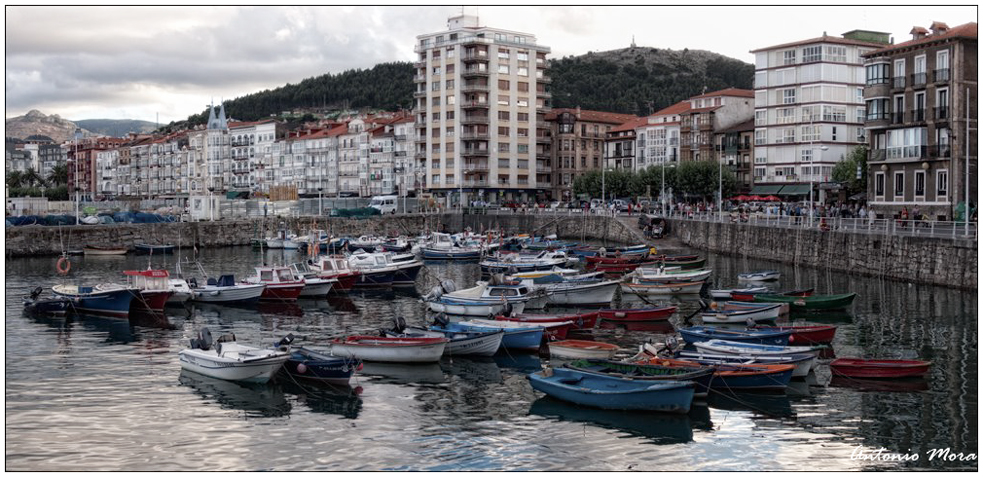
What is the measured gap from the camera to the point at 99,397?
111 feet

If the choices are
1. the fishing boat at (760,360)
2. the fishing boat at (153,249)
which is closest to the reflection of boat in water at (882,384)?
the fishing boat at (760,360)

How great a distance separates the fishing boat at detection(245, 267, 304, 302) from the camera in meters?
59.5

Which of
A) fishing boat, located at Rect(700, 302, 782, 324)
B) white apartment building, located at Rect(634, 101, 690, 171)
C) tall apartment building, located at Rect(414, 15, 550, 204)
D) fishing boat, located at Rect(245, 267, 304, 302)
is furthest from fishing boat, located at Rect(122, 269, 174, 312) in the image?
white apartment building, located at Rect(634, 101, 690, 171)

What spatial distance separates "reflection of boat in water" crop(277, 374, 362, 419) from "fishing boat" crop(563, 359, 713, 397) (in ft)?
22.5

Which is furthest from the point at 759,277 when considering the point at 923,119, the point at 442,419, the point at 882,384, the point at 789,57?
the point at 789,57

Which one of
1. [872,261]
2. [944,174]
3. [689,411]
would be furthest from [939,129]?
[689,411]

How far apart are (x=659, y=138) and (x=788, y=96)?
30.6 metres

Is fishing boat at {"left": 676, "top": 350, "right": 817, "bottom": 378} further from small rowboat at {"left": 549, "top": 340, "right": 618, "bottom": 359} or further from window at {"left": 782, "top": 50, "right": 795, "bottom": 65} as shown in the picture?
window at {"left": 782, "top": 50, "right": 795, "bottom": 65}

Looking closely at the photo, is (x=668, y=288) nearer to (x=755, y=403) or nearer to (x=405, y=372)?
(x=405, y=372)

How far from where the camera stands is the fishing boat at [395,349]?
38.7 metres

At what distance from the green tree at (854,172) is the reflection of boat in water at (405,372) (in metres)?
68.6

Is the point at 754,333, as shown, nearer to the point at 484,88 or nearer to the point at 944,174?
the point at 944,174

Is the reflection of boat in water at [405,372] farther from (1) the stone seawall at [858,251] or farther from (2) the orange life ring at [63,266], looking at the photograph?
(2) the orange life ring at [63,266]

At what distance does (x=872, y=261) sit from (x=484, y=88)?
8157 cm
